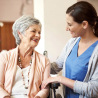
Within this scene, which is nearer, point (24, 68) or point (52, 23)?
point (24, 68)

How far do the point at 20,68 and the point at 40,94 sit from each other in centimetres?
28

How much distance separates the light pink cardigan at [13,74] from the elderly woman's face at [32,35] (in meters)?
0.13

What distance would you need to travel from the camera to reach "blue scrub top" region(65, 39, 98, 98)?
127 centimetres

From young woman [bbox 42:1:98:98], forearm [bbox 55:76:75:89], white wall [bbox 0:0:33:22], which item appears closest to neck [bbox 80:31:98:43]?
young woman [bbox 42:1:98:98]

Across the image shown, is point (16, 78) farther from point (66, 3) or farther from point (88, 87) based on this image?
point (66, 3)

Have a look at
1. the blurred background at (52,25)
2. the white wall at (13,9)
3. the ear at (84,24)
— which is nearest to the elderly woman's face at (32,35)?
the ear at (84,24)

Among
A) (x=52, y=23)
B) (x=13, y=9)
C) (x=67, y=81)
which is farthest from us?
(x=13, y=9)

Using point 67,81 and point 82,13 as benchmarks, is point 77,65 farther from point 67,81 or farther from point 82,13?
point 82,13

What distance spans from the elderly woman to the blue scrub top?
21 cm

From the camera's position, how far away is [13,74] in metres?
1.37

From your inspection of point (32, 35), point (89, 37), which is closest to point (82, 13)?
point (89, 37)

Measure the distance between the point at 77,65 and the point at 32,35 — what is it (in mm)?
452

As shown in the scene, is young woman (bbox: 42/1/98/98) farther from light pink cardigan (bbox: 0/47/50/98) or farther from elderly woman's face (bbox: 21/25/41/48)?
elderly woman's face (bbox: 21/25/41/48)

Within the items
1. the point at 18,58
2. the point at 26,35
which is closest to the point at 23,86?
the point at 18,58
